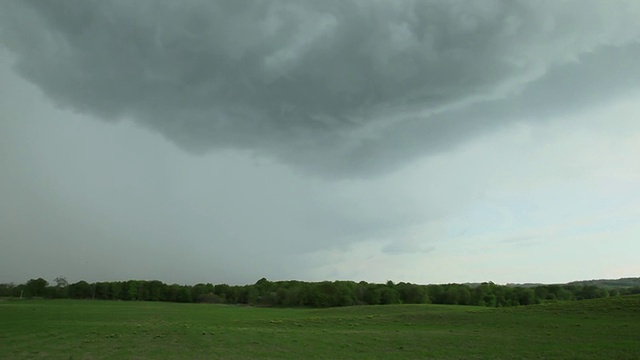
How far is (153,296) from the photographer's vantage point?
617ft

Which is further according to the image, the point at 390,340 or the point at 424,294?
the point at 424,294

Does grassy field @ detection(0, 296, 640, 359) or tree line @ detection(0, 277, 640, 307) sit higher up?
tree line @ detection(0, 277, 640, 307)

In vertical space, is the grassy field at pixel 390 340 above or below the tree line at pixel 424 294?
below

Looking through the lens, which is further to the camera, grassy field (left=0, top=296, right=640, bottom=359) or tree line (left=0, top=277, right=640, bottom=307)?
tree line (left=0, top=277, right=640, bottom=307)

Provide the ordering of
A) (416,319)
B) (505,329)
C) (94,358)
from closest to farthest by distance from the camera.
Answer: (94,358) < (505,329) < (416,319)

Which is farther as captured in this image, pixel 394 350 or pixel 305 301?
pixel 305 301

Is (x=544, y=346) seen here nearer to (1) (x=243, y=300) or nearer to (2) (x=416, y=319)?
(2) (x=416, y=319)

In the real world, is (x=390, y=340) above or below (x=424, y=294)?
below

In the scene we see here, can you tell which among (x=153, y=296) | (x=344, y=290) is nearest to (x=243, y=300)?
(x=153, y=296)

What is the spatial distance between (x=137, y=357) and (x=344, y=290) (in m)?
117

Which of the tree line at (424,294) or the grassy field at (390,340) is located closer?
the grassy field at (390,340)

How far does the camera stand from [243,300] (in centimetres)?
18000

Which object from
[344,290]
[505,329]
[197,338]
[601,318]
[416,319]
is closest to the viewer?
[197,338]

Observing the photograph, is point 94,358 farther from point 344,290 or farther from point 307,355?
point 344,290
